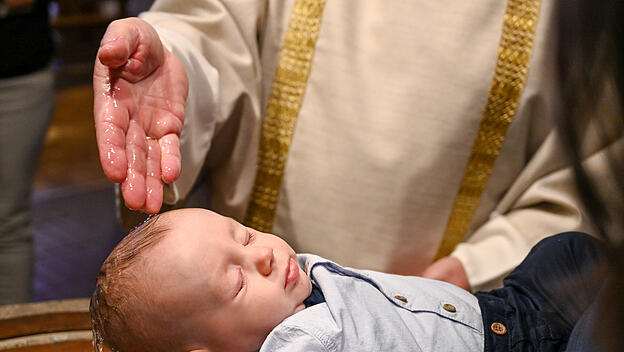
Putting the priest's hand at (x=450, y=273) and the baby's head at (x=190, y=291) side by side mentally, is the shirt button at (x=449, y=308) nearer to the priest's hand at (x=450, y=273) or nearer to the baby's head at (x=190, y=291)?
the baby's head at (x=190, y=291)

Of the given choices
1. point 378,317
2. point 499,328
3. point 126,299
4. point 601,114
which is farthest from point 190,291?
point 601,114

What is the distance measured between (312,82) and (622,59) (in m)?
0.83

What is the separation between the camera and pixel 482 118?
4.05ft

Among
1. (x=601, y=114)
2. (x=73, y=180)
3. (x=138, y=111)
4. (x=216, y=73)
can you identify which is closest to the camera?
(x=601, y=114)

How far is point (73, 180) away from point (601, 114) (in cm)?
282

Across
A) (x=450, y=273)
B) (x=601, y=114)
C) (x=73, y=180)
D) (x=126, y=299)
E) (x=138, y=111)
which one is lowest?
(x=73, y=180)

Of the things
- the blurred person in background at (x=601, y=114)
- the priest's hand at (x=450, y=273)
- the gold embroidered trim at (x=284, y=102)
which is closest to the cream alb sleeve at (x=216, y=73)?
the gold embroidered trim at (x=284, y=102)

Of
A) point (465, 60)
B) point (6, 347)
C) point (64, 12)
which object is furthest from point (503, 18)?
point (64, 12)

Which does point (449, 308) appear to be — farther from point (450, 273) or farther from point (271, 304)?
point (450, 273)

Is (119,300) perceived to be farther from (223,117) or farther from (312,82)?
(312,82)

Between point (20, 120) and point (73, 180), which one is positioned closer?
A: point (20, 120)

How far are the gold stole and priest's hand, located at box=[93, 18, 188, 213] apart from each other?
244 mm

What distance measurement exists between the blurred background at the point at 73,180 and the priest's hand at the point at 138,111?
3.63ft

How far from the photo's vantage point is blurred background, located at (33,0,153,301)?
2.45 meters
